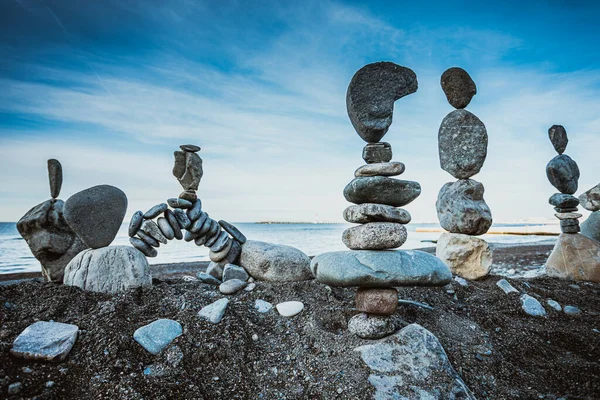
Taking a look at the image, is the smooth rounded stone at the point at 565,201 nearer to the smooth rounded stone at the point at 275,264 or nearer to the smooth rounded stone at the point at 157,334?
the smooth rounded stone at the point at 275,264

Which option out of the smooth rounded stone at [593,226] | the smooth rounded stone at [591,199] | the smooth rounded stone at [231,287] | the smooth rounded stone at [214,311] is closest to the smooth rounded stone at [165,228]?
the smooth rounded stone at [231,287]

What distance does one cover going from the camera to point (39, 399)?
2.51 meters

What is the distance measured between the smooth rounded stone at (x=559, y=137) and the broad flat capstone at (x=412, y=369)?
6378 millimetres

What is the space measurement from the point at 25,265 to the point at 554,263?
1557 cm

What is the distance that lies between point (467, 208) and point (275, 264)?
11.7ft

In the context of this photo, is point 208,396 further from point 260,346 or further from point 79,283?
point 79,283

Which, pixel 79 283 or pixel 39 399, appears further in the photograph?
pixel 79 283

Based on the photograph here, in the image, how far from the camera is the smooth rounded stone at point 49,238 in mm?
5395

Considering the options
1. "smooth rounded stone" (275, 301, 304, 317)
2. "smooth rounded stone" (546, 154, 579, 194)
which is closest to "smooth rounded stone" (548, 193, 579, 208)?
"smooth rounded stone" (546, 154, 579, 194)

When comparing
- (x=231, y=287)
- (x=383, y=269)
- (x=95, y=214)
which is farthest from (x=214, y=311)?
(x=95, y=214)

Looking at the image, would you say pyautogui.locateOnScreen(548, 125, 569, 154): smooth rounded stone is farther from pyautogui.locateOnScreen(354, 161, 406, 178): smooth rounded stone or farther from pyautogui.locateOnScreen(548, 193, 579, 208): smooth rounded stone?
pyautogui.locateOnScreen(354, 161, 406, 178): smooth rounded stone

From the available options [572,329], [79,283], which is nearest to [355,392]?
[572,329]

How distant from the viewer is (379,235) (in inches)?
150

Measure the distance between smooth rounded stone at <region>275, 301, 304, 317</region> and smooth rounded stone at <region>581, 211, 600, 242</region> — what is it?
24.7 ft
